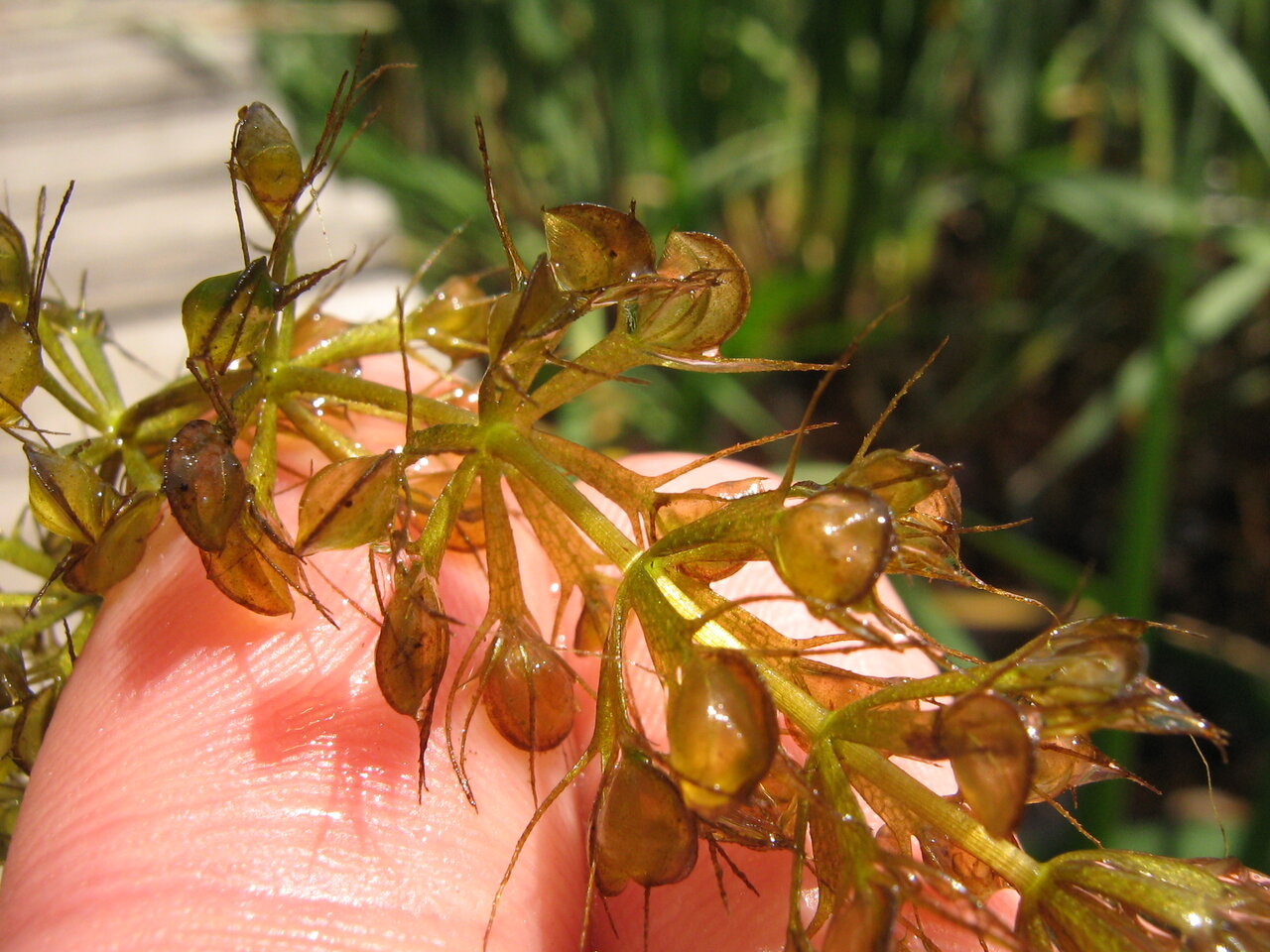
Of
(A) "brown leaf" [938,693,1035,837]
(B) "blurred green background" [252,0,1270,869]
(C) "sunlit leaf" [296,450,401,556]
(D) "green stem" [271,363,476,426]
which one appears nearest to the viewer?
(A) "brown leaf" [938,693,1035,837]

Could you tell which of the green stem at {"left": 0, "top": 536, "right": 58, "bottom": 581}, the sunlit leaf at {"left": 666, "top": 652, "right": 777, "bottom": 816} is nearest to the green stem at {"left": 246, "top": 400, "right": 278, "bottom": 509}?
the green stem at {"left": 0, "top": 536, "right": 58, "bottom": 581}

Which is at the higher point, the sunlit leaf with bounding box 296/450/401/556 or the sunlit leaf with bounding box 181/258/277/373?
the sunlit leaf with bounding box 181/258/277/373

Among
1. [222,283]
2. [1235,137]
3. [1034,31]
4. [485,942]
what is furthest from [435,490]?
[1235,137]

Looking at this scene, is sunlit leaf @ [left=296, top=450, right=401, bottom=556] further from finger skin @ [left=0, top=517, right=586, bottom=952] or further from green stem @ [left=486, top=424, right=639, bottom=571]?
finger skin @ [left=0, top=517, right=586, bottom=952]

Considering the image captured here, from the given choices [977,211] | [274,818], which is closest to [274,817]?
[274,818]

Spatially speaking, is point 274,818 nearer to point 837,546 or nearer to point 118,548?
point 118,548

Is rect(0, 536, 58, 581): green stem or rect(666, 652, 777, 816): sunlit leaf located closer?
rect(666, 652, 777, 816): sunlit leaf

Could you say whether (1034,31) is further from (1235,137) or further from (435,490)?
A: (435,490)
